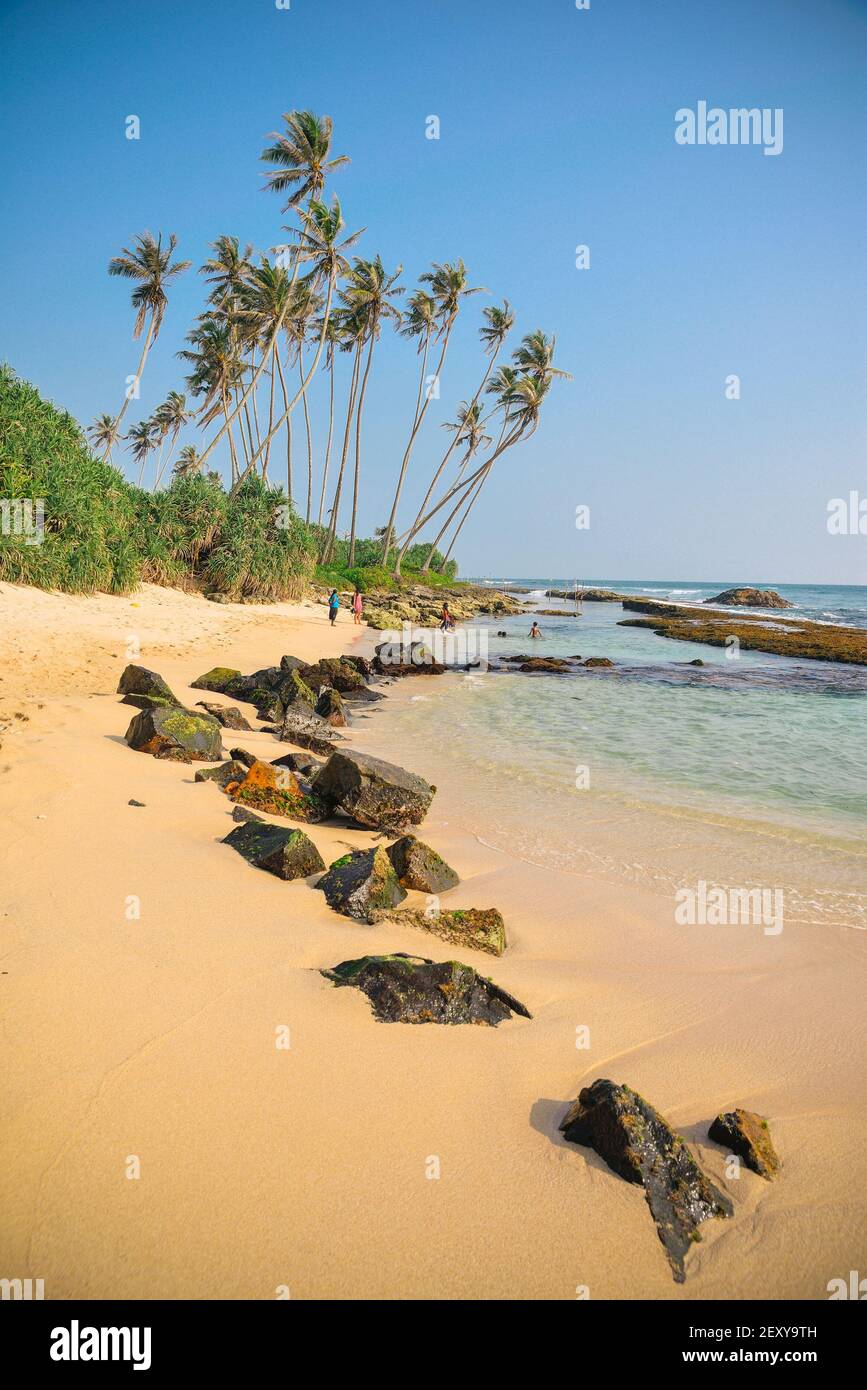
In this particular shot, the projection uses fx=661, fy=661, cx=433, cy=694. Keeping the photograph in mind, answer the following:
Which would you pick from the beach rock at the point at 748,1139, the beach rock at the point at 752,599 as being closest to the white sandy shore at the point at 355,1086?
the beach rock at the point at 748,1139

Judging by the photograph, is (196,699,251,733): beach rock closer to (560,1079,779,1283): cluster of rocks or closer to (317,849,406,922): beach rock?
(317,849,406,922): beach rock

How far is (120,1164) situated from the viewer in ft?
7.79

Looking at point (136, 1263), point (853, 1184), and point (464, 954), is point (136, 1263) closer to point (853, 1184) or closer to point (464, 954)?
point (464, 954)

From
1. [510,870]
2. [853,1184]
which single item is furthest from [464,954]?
[853,1184]

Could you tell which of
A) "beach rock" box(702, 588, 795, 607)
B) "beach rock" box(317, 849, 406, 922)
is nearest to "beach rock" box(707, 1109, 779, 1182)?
"beach rock" box(317, 849, 406, 922)

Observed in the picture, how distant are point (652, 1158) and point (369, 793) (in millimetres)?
4308

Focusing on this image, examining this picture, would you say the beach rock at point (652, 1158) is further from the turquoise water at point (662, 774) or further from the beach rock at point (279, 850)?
the turquoise water at point (662, 774)

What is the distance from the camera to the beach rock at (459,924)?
4340 mm

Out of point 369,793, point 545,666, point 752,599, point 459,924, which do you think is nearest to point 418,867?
point 459,924

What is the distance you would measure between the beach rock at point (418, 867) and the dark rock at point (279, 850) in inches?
23.7

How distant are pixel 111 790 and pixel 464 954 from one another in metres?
3.75

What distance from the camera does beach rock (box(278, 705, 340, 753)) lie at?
9.43 m

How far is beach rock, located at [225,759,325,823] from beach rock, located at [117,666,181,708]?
130 inches

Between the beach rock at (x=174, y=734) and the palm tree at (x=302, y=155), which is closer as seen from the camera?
the beach rock at (x=174, y=734)
